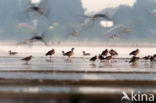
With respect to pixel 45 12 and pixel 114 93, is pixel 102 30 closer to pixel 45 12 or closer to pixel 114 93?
pixel 45 12

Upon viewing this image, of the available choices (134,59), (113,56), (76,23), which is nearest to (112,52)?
(113,56)

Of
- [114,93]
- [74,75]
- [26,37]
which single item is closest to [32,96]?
[114,93]

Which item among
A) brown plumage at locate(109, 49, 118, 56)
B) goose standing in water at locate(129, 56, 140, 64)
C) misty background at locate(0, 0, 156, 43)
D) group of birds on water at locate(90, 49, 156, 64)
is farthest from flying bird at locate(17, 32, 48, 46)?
goose standing in water at locate(129, 56, 140, 64)

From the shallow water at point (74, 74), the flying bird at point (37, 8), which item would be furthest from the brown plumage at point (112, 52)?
the flying bird at point (37, 8)

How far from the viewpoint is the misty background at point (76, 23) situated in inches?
313

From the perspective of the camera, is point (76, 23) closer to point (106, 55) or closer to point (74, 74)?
point (106, 55)

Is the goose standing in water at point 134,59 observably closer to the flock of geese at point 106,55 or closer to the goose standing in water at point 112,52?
the flock of geese at point 106,55

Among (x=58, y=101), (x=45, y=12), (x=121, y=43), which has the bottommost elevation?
(x=58, y=101)

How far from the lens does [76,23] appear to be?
802 cm

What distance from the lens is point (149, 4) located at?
7.98m

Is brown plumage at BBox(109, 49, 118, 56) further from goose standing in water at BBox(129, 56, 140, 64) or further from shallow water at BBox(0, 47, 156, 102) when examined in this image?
goose standing in water at BBox(129, 56, 140, 64)

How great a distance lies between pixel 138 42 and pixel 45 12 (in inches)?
59.2

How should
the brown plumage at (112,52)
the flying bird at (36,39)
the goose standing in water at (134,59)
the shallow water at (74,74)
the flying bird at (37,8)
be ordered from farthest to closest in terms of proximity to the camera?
the flying bird at (37,8)
the flying bird at (36,39)
the brown plumage at (112,52)
the goose standing in water at (134,59)
the shallow water at (74,74)

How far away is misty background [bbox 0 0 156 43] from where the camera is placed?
7959 millimetres
